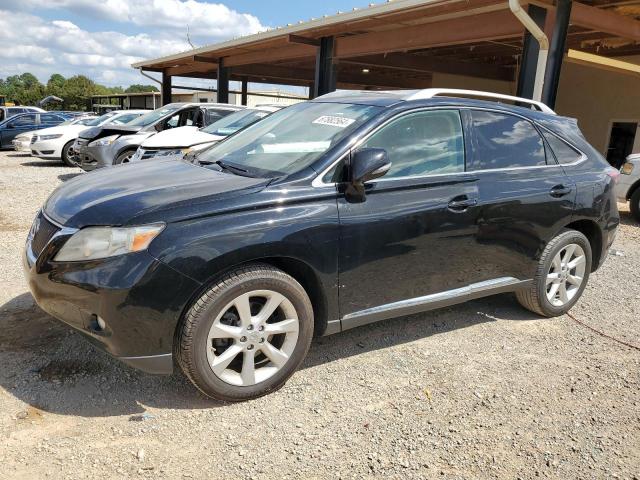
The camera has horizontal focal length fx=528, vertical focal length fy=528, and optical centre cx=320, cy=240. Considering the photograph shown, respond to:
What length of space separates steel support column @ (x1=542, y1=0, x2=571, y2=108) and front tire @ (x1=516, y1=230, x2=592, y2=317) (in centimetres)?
543

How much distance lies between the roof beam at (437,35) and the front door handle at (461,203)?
723 centimetres

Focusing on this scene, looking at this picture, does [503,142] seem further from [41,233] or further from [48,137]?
[48,137]

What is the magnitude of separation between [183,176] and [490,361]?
2416mm

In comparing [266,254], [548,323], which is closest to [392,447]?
[266,254]

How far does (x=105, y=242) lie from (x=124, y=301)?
0.33m

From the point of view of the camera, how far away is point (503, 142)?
13.0 ft

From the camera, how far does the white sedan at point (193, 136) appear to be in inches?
343

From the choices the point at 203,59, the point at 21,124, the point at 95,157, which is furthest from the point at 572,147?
the point at 21,124

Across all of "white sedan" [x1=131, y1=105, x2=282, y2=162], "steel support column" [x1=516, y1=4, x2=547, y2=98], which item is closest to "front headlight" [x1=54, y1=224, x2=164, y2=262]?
"white sedan" [x1=131, y1=105, x2=282, y2=162]

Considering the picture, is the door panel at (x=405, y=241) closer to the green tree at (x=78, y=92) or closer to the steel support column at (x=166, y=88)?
the steel support column at (x=166, y=88)

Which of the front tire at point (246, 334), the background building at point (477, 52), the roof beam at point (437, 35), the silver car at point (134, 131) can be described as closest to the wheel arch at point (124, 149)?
the silver car at point (134, 131)

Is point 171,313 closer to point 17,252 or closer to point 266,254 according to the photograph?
point 266,254

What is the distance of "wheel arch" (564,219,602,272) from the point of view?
451 centimetres

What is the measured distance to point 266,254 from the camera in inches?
113
